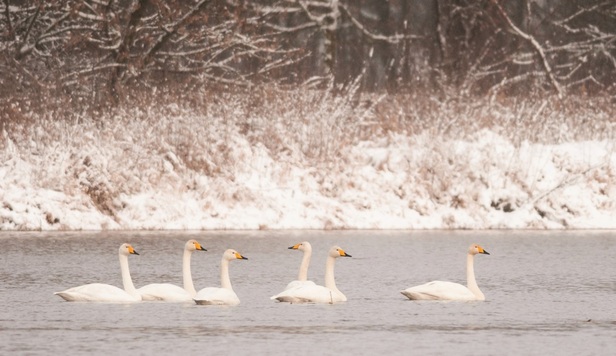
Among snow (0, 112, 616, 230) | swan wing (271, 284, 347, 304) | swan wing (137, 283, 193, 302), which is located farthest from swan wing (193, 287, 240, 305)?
snow (0, 112, 616, 230)

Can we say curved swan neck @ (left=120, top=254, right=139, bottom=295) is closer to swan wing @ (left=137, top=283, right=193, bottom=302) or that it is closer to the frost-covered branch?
swan wing @ (left=137, top=283, right=193, bottom=302)

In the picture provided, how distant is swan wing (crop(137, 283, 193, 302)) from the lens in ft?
51.6

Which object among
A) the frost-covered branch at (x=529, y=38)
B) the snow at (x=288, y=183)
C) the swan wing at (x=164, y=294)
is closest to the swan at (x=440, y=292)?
the swan wing at (x=164, y=294)

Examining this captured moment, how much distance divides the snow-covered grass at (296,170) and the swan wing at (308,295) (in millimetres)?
9400

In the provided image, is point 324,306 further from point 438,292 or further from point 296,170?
point 296,170

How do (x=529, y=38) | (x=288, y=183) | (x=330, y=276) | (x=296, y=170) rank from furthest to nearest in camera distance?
(x=529, y=38) → (x=296, y=170) → (x=288, y=183) → (x=330, y=276)

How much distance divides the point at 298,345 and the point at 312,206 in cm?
1296

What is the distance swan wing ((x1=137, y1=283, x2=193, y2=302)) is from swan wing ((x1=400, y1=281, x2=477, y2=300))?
234 cm

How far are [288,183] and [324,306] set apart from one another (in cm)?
1057

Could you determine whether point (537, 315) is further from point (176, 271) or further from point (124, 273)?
point (176, 271)

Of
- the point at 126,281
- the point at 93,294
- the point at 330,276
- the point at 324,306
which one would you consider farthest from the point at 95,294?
the point at 330,276

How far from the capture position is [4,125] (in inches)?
1027

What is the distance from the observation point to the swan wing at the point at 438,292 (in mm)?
15961

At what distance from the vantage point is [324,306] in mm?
15562
